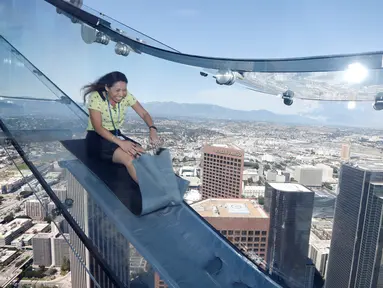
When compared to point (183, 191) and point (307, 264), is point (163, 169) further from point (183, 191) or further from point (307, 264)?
point (307, 264)

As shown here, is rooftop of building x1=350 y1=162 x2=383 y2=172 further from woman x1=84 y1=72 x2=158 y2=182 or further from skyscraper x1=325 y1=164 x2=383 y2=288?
woman x1=84 y1=72 x2=158 y2=182

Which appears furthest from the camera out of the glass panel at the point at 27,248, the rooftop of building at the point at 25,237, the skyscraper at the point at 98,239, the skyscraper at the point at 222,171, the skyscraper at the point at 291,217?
the rooftop of building at the point at 25,237

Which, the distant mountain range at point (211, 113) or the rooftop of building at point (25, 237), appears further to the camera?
the rooftop of building at point (25, 237)

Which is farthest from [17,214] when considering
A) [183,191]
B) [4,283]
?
[183,191]

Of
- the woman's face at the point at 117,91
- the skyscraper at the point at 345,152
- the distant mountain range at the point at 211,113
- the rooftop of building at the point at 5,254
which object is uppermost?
the woman's face at the point at 117,91

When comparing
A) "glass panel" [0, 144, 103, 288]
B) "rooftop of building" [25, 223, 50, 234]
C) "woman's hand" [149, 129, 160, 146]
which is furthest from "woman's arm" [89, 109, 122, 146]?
"rooftop of building" [25, 223, 50, 234]

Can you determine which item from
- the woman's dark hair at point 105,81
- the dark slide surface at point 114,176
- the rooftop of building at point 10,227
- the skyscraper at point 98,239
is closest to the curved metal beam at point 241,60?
the woman's dark hair at point 105,81

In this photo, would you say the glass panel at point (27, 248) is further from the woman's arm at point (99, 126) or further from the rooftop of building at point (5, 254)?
the woman's arm at point (99, 126)
